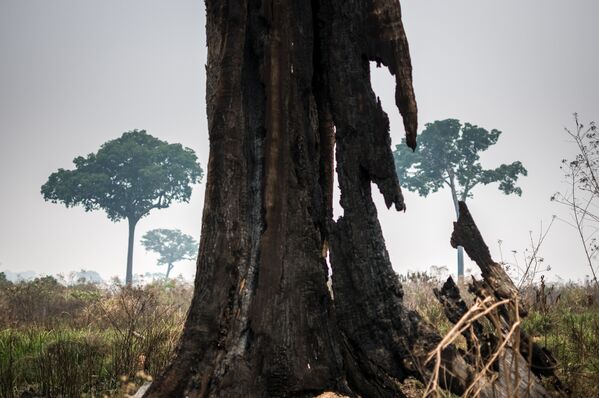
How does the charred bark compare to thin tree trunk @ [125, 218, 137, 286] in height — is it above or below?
below

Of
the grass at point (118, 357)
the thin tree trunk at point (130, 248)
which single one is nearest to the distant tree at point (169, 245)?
the thin tree trunk at point (130, 248)

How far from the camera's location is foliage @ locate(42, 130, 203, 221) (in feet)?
147

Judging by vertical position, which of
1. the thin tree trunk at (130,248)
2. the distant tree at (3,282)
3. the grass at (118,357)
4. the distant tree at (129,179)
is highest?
the distant tree at (129,179)

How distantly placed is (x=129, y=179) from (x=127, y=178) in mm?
250

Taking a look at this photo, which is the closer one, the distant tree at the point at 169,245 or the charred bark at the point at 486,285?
the charred bark at the point at 486,285

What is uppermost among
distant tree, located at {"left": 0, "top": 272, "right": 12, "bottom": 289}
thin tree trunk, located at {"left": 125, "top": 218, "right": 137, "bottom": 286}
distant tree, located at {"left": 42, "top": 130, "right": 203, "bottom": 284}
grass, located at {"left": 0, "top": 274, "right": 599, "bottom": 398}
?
distant tree, located at {"left": 42, "top": 130, "right": 203, "bottom": 284}

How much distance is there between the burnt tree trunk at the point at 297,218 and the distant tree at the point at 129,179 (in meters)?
45.4

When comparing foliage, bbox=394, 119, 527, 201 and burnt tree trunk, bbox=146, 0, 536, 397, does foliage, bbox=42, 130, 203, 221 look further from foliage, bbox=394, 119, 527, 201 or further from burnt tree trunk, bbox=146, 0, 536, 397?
burnt tree trunk, bbox=146, 0, 536, 397

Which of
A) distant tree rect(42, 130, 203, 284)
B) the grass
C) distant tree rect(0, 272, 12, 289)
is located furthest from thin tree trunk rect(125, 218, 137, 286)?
the grass

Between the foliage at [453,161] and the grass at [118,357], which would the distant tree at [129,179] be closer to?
the foliage at [453,161]

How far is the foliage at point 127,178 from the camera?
44.7m

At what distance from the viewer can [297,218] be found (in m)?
2.58

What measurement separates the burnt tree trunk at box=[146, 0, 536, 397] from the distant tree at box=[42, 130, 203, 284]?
149ft

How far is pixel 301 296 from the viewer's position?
2.46 m
